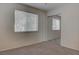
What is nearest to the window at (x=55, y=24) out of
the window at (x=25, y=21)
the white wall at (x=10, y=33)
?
the window at (x=25, y=21)

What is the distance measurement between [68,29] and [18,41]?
235 cm

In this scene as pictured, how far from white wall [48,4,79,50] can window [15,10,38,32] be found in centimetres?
151

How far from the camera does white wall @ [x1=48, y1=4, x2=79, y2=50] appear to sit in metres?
3.26

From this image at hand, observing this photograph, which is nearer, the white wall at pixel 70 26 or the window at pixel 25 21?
the white wall at pixel 70 26

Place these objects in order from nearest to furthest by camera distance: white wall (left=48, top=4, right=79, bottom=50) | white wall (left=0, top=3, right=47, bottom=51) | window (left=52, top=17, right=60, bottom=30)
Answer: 1. white wall (left=0, top=3, right=47, bottom=51)
2. white wall (left=48, top=4, right=79, bottom=50)
3. window (left=52, top=17, right=60, bottom=30)

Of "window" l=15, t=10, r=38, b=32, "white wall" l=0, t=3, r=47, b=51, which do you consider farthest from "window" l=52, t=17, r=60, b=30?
"white wall" l=0, t=3, r=47, b=51

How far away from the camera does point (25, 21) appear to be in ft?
12.8

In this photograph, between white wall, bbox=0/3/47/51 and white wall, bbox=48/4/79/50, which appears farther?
white wall, bbox=48/4/79/50

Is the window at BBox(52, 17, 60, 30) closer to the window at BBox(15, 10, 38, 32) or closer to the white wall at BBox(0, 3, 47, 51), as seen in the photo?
the window at BBox(15, 10, 38, 32)

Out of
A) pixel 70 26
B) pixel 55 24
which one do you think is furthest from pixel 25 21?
pixel 55 24

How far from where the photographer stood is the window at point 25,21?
3549 mm

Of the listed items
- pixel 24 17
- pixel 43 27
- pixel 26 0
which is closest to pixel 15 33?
pixel 24 17

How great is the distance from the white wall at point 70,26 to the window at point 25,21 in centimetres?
151

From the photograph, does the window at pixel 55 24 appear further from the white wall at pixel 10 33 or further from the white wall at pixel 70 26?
the white wall at pixel 10 33
